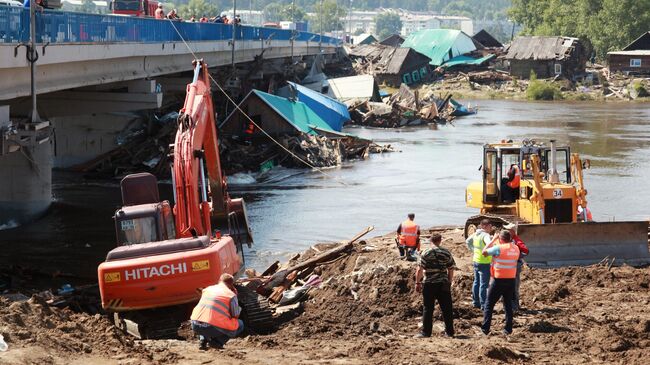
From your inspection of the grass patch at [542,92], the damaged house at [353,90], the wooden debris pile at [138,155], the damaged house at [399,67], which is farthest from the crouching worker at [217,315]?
the damaged house at [399,67]

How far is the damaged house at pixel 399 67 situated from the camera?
310ft

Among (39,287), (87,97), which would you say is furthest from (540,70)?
(39,287)

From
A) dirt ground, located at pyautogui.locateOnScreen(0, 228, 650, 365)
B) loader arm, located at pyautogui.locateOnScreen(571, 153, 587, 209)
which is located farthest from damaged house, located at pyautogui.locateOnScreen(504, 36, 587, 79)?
dirt ground, located at pyautogui.locateOnScreen(0, 228, 650, 365)

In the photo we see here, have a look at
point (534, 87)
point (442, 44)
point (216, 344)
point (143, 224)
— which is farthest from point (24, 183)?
point (442, 44)

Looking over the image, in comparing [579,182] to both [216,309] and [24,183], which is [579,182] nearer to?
[216,309]

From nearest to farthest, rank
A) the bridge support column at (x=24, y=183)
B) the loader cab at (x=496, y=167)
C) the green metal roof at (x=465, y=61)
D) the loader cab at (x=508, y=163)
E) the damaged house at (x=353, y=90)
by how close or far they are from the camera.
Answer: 1. the loader cab at (x=508, y=163)
2. the loader cab at (x=496, y=167)
3. the bridge support column at (x=24, y=183)
4. the damaged house at (x=353, y=90)
5. the green metal roof at (x=465, y=61)

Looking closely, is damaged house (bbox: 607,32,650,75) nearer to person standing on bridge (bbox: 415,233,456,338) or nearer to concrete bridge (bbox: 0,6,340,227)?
concrete bridge (bbox: 0,6,340,227)

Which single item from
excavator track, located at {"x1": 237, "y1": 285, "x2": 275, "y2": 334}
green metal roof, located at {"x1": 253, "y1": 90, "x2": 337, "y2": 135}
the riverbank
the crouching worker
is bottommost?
the riverbank

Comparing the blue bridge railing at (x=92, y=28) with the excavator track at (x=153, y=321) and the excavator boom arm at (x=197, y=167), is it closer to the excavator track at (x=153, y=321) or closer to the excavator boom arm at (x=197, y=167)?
the excavator boom arm at (x=197, y=167)

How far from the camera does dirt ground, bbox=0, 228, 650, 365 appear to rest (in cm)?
1291

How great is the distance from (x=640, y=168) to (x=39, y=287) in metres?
27.6

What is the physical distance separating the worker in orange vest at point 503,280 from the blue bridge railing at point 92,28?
12339mm

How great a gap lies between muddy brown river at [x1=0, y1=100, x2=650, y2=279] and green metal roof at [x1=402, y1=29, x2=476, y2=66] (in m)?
46.7

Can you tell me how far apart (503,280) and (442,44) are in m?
91.6
